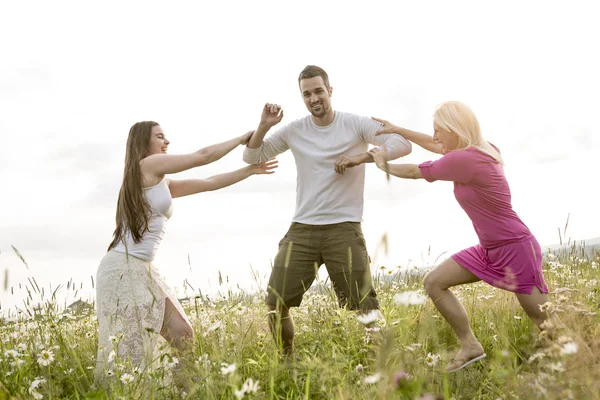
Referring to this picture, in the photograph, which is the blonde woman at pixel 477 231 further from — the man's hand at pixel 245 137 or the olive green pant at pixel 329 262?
the man's hand at pixel 245 137

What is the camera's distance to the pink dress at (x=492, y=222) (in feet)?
15.8

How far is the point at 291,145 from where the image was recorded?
643 cm

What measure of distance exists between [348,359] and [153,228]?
2.21 metres

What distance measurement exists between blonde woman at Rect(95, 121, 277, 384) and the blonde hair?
2457 mm

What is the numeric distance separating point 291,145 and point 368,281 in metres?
1.71

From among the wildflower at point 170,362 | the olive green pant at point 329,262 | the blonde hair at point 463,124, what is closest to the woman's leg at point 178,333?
the wildflower at point 170,362

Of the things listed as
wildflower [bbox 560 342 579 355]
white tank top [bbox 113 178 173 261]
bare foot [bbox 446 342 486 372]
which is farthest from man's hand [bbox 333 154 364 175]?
wildflower [bbox 560 342 579 355]

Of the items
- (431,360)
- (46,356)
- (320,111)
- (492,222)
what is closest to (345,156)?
(320,111)

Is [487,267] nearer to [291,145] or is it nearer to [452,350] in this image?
[452,350]

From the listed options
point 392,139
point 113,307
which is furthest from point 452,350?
point 113,307

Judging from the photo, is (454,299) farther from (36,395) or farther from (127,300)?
(36,395)

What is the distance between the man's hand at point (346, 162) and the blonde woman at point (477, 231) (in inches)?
25.6

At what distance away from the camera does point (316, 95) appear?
6191 millimetres

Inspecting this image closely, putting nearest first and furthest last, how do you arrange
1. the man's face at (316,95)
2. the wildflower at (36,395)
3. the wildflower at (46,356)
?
the wildflower at (36,395) < the wildflower at (46,356) < the man's face at (316,95)
